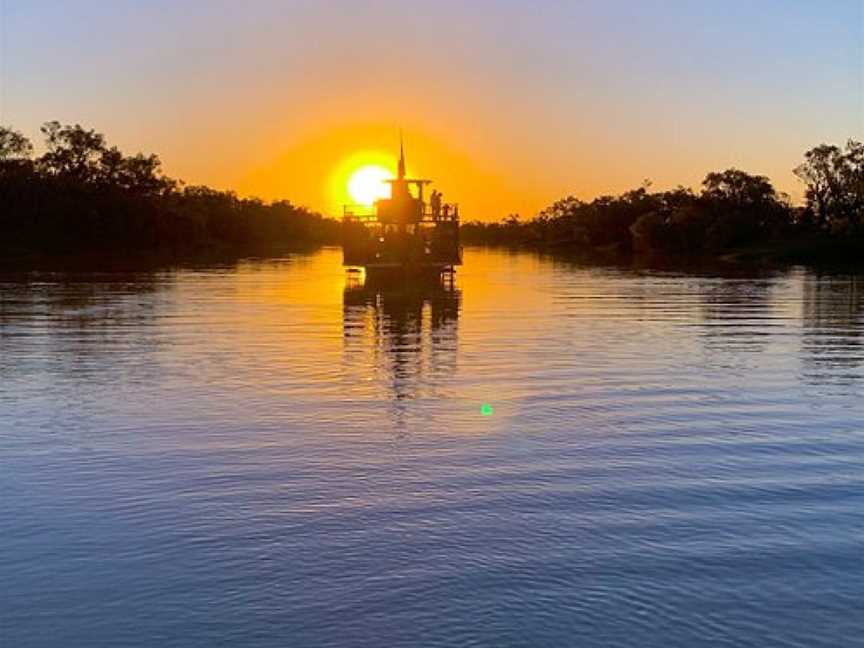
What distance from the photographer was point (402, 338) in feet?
96.3

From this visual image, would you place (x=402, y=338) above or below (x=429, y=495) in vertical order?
above

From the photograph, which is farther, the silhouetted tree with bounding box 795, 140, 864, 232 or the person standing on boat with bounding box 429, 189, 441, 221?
the silhouetted tree with bounding box 795, 140, 864, 232

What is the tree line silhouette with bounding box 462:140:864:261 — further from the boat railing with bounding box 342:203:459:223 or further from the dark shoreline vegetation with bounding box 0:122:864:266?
the boat railing with bounding box 342:203:459:223

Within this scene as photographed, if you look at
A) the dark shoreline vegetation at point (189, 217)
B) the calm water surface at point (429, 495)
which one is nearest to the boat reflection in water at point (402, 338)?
the calm water surface at point (429, 495)

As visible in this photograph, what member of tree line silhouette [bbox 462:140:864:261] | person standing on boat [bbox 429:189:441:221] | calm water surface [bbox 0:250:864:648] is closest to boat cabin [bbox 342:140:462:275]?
person standing on boat [bbox 429:189:441:221]

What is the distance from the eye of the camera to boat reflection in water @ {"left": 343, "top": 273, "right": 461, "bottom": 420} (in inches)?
805

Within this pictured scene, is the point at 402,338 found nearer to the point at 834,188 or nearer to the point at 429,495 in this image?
the point at 429,495

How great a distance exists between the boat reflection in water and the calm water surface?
0.19 meters

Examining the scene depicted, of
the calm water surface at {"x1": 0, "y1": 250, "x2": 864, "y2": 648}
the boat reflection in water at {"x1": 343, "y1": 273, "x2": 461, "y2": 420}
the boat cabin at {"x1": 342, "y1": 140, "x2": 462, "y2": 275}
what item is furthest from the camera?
the boat cabin at {"x1": 342, "y1": 140, "x2": 462, "y2": 275}

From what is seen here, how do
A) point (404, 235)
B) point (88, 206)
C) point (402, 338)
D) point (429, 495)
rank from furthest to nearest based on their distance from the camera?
point (88, 206)
point (404, 235)
point (402, 338)
point (429, 495)

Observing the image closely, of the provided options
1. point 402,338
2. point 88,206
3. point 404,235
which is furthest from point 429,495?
point 88,206

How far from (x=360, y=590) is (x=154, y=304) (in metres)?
33.5

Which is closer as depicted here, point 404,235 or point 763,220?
point 404,235

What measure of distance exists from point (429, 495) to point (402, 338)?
1777 cm
